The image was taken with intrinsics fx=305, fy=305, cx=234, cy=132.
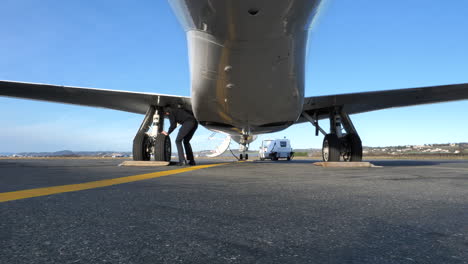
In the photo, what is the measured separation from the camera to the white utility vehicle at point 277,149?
24.3 metres

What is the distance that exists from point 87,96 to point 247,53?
5.92 metres

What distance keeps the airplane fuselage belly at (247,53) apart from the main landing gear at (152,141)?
5.54ft

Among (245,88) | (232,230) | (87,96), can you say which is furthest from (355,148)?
(232,230)

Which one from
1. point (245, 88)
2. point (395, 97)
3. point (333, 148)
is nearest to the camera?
point (245, 88)

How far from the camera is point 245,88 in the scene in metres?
6.07

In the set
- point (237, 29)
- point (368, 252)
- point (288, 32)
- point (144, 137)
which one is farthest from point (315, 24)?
point (144, 137)

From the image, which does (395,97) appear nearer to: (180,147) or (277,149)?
(180,147)

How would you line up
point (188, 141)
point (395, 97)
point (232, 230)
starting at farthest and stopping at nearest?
point (188, 141) < point (395, 97) < point (232, 230)

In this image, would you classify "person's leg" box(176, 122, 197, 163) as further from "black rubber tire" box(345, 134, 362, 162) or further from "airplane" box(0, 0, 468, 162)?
"black rubber tire" box(345, 134, 362, 162)

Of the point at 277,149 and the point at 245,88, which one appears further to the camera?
the point at 277,149

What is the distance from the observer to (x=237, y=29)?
14.5 ft

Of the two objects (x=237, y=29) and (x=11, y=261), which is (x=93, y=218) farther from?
(x=237, y=29)

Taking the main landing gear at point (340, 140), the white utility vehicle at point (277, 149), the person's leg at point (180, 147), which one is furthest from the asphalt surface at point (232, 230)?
the white utility vehicle at point (277, 149)

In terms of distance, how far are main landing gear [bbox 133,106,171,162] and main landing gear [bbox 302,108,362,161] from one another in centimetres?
455
